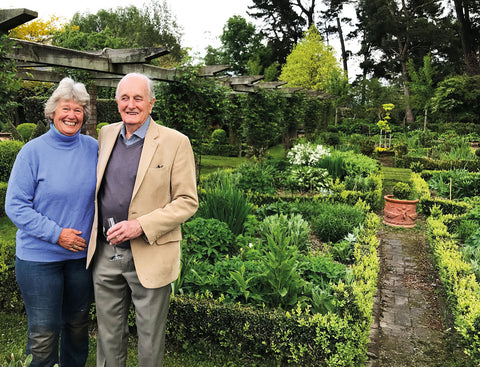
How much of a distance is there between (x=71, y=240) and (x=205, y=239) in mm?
2260

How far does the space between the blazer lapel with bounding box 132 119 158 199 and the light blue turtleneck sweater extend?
0.32 m

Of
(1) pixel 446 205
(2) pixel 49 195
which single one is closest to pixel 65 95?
(2) pixel 49 195

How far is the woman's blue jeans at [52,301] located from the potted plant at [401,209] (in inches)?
250

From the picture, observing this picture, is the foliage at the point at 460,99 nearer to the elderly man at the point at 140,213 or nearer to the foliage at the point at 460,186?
the foliage at the point at 460,186

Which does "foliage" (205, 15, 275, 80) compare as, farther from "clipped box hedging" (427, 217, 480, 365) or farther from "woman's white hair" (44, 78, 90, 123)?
"woman's white hair" (44, 78, 90, 123)

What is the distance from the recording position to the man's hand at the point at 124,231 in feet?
6.38

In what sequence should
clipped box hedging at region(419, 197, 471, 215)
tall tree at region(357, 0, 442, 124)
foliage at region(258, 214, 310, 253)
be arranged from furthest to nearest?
tall tree at region(357, 0, 442, 124) < clipped box hedging at region(419, 197, 471, 215) < foliage at region(258, 214, 310, 253)

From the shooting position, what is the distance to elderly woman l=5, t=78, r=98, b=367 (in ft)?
6.61

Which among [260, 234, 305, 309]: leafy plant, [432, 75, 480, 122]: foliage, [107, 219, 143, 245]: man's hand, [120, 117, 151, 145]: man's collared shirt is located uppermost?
[432, 75, 480, 122]: foliage

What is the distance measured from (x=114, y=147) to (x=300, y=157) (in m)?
8.22

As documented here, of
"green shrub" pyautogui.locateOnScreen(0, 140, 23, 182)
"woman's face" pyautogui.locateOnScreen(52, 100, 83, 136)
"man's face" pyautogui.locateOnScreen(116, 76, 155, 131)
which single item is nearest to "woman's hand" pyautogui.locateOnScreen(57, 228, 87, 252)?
"woman's face" pyautogui.locateOnScreen(52, 100, 83, 136)

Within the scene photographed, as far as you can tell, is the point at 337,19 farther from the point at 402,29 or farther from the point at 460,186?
the point at 460,186

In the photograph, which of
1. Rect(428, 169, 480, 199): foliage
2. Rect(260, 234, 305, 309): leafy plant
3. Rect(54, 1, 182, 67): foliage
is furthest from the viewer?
Rect(54, 1, 182, 67): foliage

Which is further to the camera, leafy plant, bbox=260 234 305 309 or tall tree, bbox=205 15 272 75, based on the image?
tall tree, bbox=205 15 272 75
